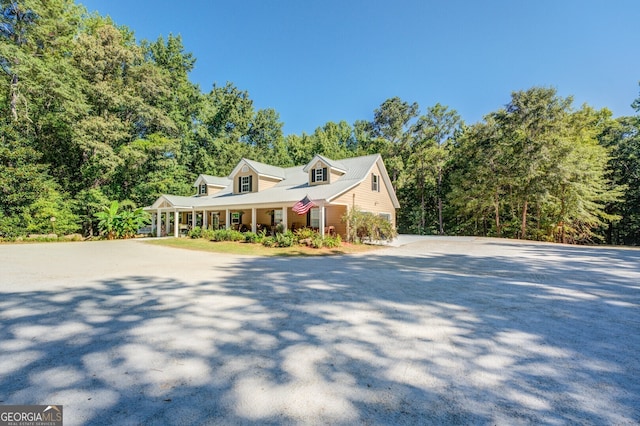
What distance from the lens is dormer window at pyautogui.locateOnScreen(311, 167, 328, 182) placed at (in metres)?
19.6

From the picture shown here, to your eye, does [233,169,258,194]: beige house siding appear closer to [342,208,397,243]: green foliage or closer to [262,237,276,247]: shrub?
[262,237,276,247]: shrub

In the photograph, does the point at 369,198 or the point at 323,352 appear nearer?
the point at 323,352

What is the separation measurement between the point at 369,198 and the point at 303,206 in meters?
5.76

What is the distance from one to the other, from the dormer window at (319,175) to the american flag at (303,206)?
3.95 meters

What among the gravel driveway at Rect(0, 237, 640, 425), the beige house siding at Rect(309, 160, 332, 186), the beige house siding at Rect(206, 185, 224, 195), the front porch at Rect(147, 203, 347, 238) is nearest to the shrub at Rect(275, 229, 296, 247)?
the front porch at Rect(147, 203, 347, 238)

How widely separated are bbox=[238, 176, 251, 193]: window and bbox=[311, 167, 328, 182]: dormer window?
579cm

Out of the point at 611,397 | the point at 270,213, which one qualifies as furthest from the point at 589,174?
the point at 611,397

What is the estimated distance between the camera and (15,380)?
2.57m

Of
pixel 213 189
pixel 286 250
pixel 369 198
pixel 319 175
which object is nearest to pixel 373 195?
pixel 369 198

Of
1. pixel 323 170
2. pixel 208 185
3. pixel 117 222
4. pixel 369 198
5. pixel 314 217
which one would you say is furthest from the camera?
pixel 208 185

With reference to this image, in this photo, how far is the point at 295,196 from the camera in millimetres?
17969

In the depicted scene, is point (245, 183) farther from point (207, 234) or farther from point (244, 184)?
point (207, 234)

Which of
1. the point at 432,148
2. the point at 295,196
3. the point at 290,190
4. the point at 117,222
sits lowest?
the point at 117,222

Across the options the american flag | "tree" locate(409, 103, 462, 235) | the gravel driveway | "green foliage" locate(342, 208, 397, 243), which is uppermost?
"tree" locate(409, 103, 462, 235)
